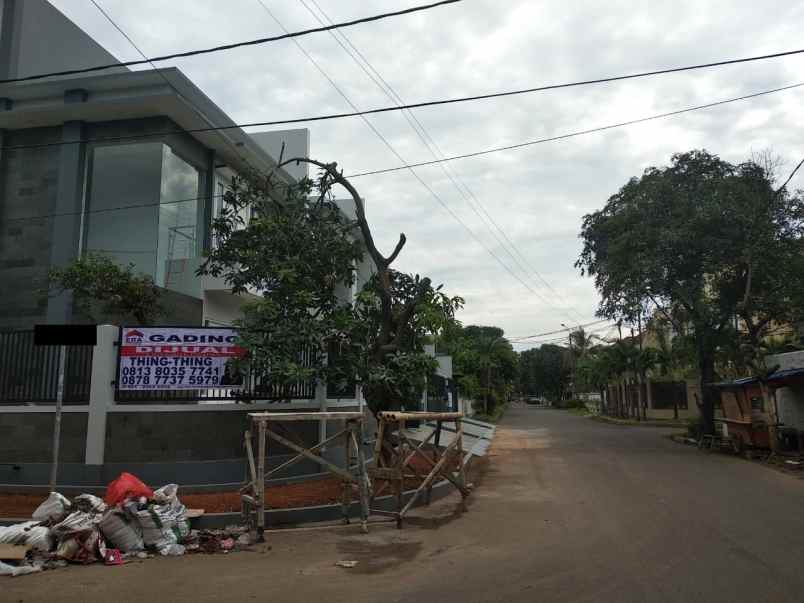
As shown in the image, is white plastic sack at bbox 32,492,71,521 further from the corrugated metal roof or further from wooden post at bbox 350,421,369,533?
the corrugated metal roof

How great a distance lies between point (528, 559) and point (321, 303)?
22.4ft

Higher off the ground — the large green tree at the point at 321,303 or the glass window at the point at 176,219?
the glass window at the point at 176,219

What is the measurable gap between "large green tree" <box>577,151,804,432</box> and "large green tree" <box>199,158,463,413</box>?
1114 centimetres

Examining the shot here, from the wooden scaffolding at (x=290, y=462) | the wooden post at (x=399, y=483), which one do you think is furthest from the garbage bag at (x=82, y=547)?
the wooden post at (x=399, y=483)

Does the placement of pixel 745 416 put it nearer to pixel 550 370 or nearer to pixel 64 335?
pixel 64 335

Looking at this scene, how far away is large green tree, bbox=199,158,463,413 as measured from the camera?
11695 mm

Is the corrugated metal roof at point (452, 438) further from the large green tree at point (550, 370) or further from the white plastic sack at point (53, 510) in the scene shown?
the large green tree at point (550, 370)

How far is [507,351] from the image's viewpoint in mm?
55406

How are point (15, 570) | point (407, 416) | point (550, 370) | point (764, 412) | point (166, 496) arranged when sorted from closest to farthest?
point (15, 570)
point (166, 496)
point (407, 416)
point (764, 412)
point (550, 370)

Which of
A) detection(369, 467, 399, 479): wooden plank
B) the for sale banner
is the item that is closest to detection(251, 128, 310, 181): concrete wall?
the for sale banner

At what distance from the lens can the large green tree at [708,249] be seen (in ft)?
65.3

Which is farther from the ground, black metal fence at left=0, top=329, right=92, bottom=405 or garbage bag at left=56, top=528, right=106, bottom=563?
black metal fence at left=0, top=329, right=92, bottom=405

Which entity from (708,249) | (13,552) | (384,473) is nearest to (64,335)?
(13,552)

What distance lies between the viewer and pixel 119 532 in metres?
7.82
